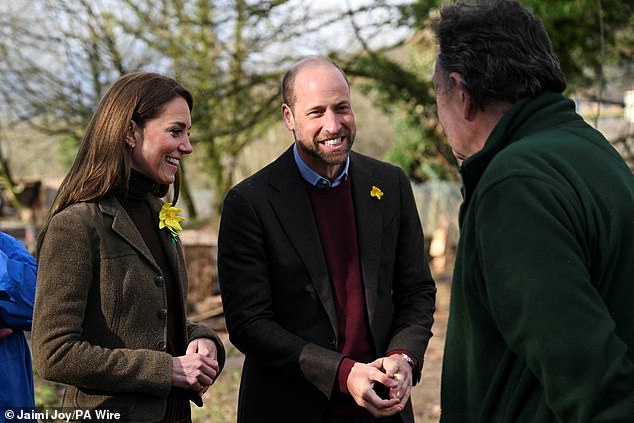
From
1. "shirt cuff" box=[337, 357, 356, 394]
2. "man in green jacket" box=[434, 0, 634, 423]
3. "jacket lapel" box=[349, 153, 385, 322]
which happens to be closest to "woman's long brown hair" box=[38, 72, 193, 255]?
"jacket lapel" box=[349, 153, 385, 322]

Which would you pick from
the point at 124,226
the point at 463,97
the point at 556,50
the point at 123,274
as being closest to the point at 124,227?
the point at 124,226

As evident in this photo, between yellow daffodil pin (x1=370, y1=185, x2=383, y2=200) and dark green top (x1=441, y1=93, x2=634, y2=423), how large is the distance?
1.15m

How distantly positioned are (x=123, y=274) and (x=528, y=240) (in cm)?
139

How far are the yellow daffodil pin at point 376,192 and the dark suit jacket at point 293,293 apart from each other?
2 centimetres

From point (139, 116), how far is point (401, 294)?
122 cm

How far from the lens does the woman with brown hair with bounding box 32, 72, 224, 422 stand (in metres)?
2.35

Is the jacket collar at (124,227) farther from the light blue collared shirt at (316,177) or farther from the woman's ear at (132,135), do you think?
the light blue collared shirt at (316,177)

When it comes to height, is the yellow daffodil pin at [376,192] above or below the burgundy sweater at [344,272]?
above

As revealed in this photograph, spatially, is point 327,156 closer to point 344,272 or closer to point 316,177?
point 316,177

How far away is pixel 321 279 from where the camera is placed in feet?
9.16

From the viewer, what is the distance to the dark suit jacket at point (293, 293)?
2.75 m

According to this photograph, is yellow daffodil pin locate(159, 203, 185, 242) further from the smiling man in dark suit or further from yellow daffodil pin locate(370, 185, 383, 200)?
yellow daffodil pin locate(370, 185, 383, 200)

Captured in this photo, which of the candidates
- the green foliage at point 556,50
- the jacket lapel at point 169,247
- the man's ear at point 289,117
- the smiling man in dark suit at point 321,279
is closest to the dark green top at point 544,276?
the smiling man in dark suit at point 321,279

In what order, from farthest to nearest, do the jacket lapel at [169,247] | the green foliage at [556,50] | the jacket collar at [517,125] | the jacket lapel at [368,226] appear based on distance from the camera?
1. the green foliage at [556,50]
2. the jacket lapel at [368,226]
3. the jacket lapel at [169,247]
4. the jacket collar at [517,125]
